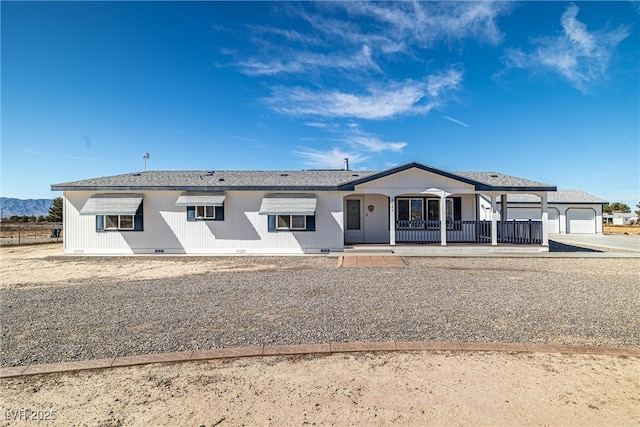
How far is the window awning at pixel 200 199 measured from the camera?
14.4 meters

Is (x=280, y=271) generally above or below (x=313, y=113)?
below

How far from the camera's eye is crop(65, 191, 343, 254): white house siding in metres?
14.8

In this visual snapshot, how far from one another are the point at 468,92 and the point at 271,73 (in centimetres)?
1185

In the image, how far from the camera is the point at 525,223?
15.9 m

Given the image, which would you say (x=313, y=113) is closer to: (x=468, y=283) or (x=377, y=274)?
(x=377, y=274)

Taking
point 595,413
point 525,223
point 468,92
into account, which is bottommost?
point 595,413

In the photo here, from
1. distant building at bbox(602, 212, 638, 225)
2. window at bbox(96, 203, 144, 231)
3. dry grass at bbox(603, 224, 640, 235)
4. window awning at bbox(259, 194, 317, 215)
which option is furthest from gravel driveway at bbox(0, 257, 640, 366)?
distant building at bbox(602, 212, 638, 225)

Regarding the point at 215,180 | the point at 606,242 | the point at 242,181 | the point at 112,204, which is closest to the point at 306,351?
the point at 242,181

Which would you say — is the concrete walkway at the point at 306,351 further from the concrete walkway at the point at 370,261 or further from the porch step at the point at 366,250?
the porch step at the point at 366,250

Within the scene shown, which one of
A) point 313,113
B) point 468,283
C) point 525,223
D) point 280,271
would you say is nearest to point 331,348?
point 468,283

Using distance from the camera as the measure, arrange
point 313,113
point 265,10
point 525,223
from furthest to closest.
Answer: point 313,113 < point 525,223 < point 265,10

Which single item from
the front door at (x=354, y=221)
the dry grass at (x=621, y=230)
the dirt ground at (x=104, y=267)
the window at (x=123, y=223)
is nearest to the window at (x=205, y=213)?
the dirt ground at (x=104, y=267)

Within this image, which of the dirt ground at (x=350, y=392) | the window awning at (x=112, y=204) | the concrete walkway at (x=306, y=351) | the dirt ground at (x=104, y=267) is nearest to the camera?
the dirt ground at (x=350, y=392)

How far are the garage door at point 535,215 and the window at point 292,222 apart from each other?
22.2 m
